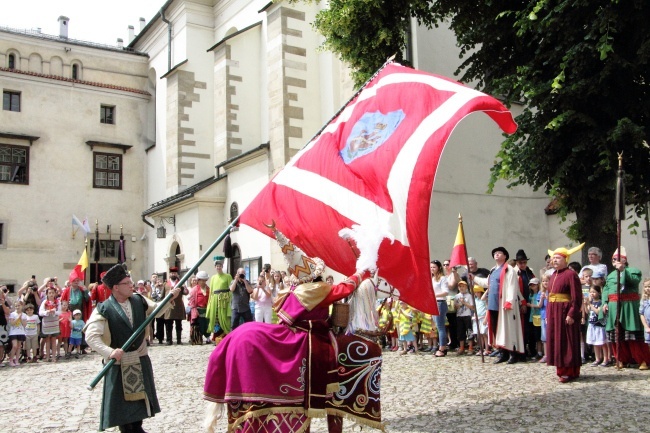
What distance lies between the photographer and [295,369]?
17.2 feet

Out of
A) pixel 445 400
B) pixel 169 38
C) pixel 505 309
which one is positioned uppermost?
pixel 169 38

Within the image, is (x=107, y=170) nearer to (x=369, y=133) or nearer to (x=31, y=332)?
(x=31, y=332)

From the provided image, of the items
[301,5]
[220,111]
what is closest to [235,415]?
[301,5]

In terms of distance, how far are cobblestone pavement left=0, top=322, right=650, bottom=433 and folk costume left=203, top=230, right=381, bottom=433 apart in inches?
46.8

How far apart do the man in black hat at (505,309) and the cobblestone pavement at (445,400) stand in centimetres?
37

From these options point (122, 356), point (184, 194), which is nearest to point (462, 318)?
point (122, 356)

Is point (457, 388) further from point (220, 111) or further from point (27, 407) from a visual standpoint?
point (220, 111)

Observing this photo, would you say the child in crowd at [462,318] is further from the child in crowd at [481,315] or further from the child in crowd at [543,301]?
the child in crowd at [543,301]

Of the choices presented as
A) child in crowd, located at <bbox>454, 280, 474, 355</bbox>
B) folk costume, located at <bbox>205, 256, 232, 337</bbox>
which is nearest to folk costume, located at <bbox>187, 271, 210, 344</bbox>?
folk costume, located at <bbox>205, 256, 232, 337</bbox>

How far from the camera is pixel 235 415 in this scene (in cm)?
516

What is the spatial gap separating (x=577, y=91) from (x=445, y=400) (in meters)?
5.79

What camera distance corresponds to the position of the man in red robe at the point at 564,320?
8.74 m

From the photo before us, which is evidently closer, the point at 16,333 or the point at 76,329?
the point at 16,333

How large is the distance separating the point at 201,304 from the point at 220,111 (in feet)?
36.3
